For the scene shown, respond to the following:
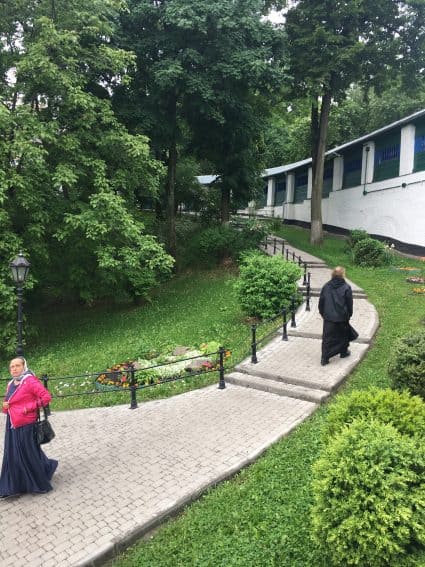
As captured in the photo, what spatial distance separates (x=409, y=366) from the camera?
6.34 meters

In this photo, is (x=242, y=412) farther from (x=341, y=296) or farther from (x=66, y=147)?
(x=66, y=147)

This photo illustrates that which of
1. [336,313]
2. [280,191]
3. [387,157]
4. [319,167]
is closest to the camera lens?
[336,313]

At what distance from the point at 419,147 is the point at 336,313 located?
15.6 meters

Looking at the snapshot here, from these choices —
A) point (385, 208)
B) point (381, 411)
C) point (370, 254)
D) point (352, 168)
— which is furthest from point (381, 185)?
point (381, 411)

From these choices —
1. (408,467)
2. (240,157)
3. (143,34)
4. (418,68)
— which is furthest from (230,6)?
(408,467)

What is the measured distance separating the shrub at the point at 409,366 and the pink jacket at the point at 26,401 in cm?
476

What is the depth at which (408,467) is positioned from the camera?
12.0 feet

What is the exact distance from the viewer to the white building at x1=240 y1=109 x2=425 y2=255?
2058 centimetres

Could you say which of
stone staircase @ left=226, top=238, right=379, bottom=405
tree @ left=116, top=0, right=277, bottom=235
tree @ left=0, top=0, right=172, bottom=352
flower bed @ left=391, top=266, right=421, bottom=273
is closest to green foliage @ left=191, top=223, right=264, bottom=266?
tree @ left=116, top=0, right=277, bottom=235

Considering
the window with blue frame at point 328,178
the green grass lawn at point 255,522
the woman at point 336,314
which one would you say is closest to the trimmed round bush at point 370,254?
the woman at point 336,314

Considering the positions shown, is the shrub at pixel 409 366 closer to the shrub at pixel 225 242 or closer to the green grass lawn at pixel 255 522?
the green grass lawn at pixel 255 522

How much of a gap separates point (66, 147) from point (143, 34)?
7230mm

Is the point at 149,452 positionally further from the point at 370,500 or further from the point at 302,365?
the point at 302,365

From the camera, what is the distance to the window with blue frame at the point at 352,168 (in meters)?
25.7
